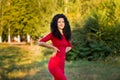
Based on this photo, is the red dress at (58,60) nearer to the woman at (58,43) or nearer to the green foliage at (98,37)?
the woman at (58,43)

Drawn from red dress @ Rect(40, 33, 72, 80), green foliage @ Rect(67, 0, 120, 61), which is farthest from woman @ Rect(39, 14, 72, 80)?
green foliage @ Rect(67, 0, 120, 61)

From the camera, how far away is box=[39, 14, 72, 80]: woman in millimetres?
7805

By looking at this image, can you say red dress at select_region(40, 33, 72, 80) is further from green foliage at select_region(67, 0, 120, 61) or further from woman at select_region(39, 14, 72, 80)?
green foliage at select_region(67, 0, 120, 61)

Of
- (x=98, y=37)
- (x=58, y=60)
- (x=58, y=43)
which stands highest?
(x=58, y=43)

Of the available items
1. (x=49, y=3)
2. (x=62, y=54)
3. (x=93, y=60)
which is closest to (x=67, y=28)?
(x=62, y=54)

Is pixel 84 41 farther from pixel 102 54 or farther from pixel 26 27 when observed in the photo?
pixel 26 27

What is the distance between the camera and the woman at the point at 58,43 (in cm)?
780

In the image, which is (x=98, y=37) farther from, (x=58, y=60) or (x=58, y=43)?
(x=58, y=60)

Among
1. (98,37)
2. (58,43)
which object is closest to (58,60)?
(58,43)

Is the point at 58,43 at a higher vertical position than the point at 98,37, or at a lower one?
higher

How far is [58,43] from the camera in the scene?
7992mm

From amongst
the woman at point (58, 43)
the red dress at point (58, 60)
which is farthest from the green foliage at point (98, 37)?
the red dress at point (58, 60)

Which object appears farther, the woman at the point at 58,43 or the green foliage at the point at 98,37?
the green foliage at the point at 98,37

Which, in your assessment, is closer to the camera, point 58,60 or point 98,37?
point 58,60
